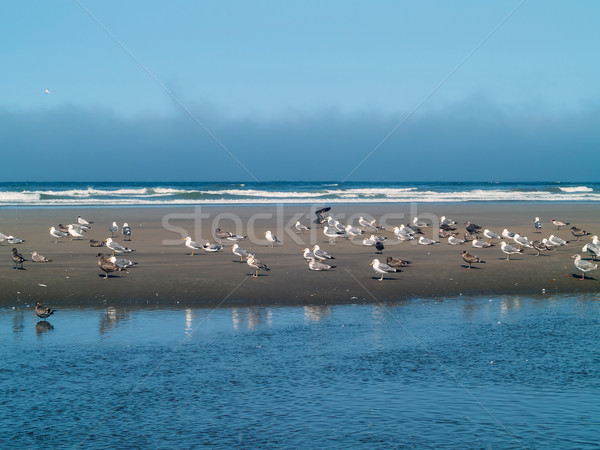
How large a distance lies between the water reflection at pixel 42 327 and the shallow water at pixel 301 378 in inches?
0.9

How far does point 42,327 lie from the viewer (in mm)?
11305

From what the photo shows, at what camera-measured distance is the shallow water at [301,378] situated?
6996 mm

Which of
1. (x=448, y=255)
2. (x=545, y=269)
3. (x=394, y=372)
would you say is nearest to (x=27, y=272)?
(x=394, y=372)

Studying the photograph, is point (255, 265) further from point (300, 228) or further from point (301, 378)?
point (300, 228)

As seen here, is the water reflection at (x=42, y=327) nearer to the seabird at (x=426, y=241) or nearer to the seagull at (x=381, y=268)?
the seagull at (x=381, y=268)

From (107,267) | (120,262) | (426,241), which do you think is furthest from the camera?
(426,241)

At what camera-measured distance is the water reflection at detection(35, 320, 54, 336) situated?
1102cm

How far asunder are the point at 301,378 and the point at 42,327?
17.7 ft

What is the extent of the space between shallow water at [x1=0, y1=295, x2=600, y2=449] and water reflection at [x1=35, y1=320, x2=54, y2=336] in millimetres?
23

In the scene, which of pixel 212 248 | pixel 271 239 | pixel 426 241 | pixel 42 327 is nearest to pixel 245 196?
pixel 271 239

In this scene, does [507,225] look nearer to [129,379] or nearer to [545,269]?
[545,269]

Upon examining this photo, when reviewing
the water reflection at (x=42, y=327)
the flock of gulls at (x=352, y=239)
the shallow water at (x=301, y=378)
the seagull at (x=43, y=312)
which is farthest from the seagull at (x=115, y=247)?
the water reflection at (x=42, y=327)

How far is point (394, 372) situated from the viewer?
896 cm

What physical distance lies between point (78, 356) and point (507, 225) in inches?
928
